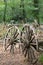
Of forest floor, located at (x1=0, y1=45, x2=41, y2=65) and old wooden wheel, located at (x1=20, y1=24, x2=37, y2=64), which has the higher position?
old wooden wheel, located at (x1=20, y1=24, x2=37, y2=64)

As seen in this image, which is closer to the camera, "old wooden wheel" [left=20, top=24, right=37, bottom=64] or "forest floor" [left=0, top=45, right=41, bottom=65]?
"old wooden wheel" [left=20, top=24, right=37, bottom=64]

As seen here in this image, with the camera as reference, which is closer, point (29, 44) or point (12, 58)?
point (29, 44)

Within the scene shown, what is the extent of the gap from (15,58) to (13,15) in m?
14.8

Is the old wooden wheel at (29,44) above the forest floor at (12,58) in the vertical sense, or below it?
above

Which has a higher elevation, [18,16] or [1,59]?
[1,59]

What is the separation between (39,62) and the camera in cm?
825

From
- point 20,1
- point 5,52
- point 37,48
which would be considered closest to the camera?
point 37,48

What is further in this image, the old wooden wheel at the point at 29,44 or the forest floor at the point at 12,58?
the forest floor at the point at 12,58

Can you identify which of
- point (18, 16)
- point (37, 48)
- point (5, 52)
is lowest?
point (18, 16)

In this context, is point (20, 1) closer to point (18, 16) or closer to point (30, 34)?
point (18, 16)

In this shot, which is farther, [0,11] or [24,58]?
[0,11]

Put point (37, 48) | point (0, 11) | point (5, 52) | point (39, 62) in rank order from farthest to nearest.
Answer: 1. point (0, 11)
2. point (5, 52)
3. point (39, 62)
4. point (37, 48)

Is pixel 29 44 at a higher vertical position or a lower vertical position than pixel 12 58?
higher

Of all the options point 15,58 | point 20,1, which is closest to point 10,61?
point 15,58
